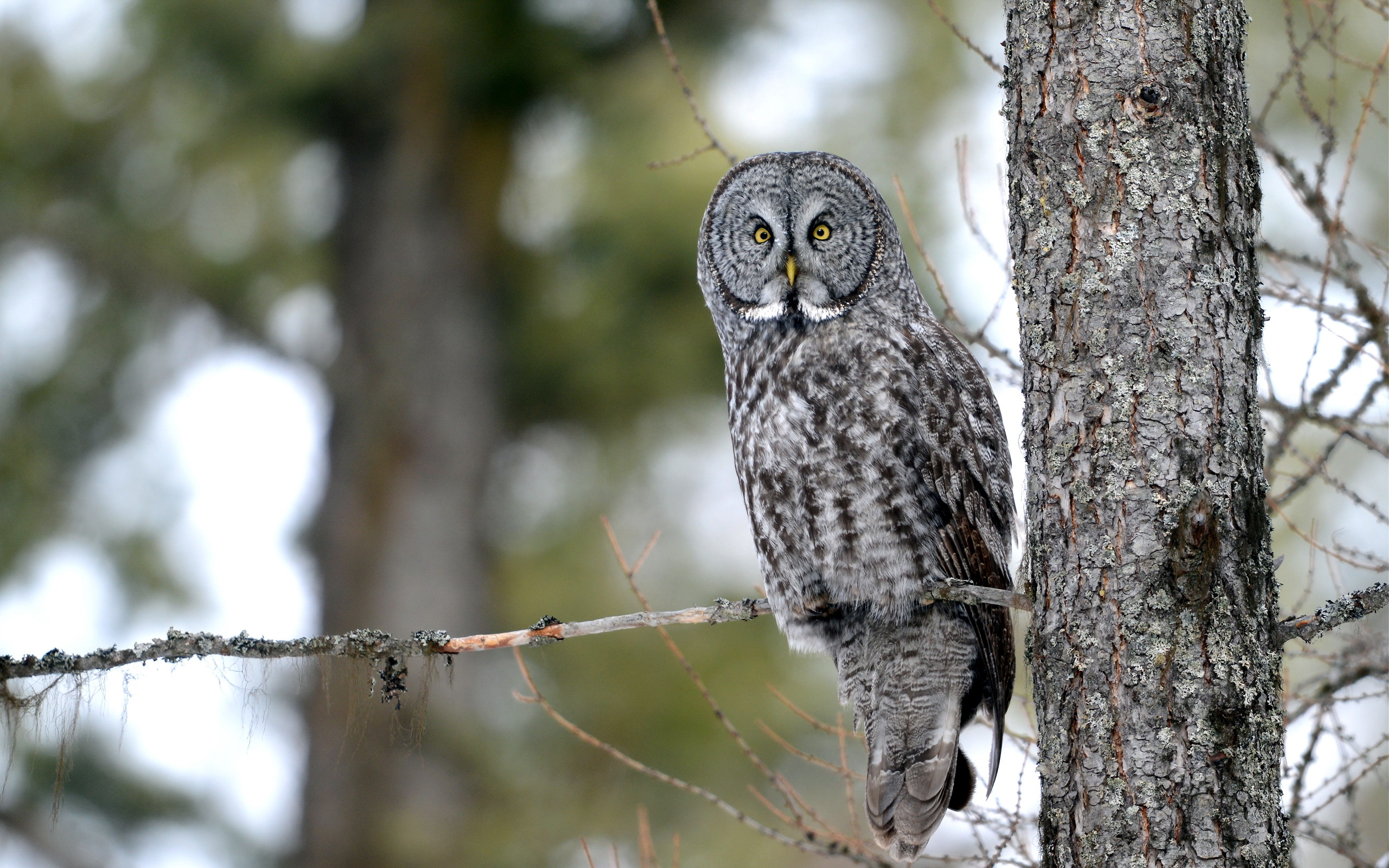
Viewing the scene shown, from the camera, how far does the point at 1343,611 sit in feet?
5.58

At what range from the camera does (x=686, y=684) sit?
630cm

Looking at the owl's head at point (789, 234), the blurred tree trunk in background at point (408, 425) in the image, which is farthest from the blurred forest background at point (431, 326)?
the owl's head at point (789, 234)

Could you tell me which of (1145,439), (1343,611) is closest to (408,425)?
(1145,439)

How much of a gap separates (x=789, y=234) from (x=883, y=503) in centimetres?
81

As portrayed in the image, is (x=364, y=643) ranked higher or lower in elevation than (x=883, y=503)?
lower

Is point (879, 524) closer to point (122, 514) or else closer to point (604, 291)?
point (604, 291)

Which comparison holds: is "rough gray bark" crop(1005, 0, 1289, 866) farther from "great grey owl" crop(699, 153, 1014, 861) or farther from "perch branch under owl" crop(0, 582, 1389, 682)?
"great grey owl" crop(699, 153, 1014, 861)

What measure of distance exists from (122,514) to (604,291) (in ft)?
9.90

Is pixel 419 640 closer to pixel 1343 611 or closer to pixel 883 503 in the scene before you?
pixel 883 503

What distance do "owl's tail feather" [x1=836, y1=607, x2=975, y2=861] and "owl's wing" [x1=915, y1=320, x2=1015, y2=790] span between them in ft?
0.26

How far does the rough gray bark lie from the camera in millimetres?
1716

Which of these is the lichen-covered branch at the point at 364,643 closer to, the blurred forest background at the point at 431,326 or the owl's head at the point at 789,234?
the owl's head at the point at 789,234

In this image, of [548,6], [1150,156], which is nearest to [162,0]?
[548,6]

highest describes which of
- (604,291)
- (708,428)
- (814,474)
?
(604,291)
